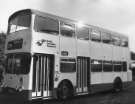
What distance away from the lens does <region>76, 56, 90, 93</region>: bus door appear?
1105cm

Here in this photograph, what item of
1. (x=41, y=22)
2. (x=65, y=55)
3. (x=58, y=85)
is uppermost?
(x=41, y=22)

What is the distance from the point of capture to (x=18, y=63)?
352 inches

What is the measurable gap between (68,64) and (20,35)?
9.91ft

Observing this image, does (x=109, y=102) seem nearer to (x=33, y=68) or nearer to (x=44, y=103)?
(x=44, y=103)

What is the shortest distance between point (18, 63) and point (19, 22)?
210cm

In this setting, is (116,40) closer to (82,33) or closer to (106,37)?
(106,37)

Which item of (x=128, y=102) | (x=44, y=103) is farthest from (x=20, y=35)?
(x=128, y=102)

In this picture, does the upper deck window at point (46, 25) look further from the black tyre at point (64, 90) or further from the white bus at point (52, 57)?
the black tyre at point (64, 90)

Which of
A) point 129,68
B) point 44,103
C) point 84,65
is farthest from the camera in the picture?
point 129,68

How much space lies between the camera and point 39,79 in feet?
29.3

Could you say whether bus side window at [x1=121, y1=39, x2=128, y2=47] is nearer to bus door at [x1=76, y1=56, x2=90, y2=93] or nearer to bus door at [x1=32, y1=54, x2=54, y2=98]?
bus door at [x1=76, y1=56, x2=90, y2=93]

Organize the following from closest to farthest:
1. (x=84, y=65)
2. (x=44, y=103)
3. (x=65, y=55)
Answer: (x=44, y=103) → (x=65, y=55) → (x=84, y=65)

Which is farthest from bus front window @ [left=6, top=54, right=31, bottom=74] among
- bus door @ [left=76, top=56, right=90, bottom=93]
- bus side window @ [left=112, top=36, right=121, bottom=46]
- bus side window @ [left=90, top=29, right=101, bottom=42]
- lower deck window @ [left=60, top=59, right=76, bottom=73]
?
bus side window @ [left=112, top=36, right=121, bottom=46]

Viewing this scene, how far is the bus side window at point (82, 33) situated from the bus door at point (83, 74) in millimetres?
1232
